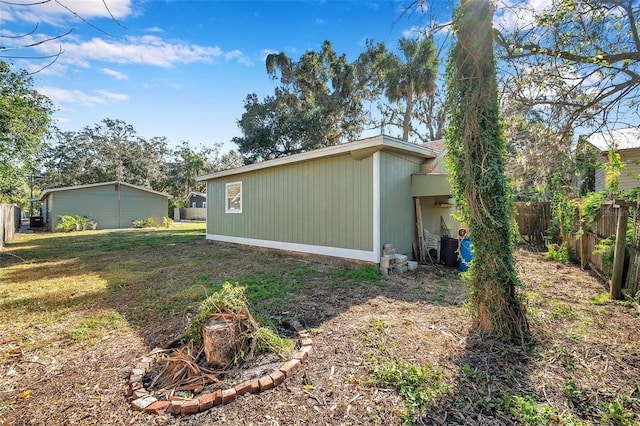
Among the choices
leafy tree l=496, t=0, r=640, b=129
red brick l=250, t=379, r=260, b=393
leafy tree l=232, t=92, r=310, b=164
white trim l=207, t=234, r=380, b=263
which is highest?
leafy tree l=232, t=92, r=310, b=164

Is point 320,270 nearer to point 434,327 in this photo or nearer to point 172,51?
point 434,327

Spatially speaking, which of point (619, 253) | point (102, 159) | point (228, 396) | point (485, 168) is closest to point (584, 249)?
point (619, 253)

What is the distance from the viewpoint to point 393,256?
5664 mm

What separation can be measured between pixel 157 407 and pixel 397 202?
519 centimetres

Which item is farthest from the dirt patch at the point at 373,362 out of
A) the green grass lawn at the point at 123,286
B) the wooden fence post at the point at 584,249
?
the wooden fence post at the point at 584,249

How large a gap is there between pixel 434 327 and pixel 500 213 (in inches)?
55.0

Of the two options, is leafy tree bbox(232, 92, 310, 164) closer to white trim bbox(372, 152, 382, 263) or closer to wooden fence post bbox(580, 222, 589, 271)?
white trim bbox(372, 152, 382, 263)

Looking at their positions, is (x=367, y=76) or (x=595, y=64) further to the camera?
(x=367, y=76)

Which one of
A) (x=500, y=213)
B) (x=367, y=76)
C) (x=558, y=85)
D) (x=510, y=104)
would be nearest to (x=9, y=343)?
(x=500, y=213)

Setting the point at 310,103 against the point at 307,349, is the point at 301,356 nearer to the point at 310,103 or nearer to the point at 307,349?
the point at 307,349

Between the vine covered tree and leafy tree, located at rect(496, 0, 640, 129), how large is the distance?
1.04 m

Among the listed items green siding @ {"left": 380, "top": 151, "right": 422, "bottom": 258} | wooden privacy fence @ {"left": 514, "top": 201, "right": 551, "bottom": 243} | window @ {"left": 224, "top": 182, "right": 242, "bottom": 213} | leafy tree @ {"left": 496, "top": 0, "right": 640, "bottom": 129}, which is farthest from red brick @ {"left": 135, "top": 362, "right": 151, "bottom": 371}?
wooden privacy fence @ {"left": 514, "top": 201, "right": 551, "bottom": 243}

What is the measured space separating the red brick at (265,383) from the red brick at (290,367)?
131 mm

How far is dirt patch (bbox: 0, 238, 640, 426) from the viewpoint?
6.24 feet
